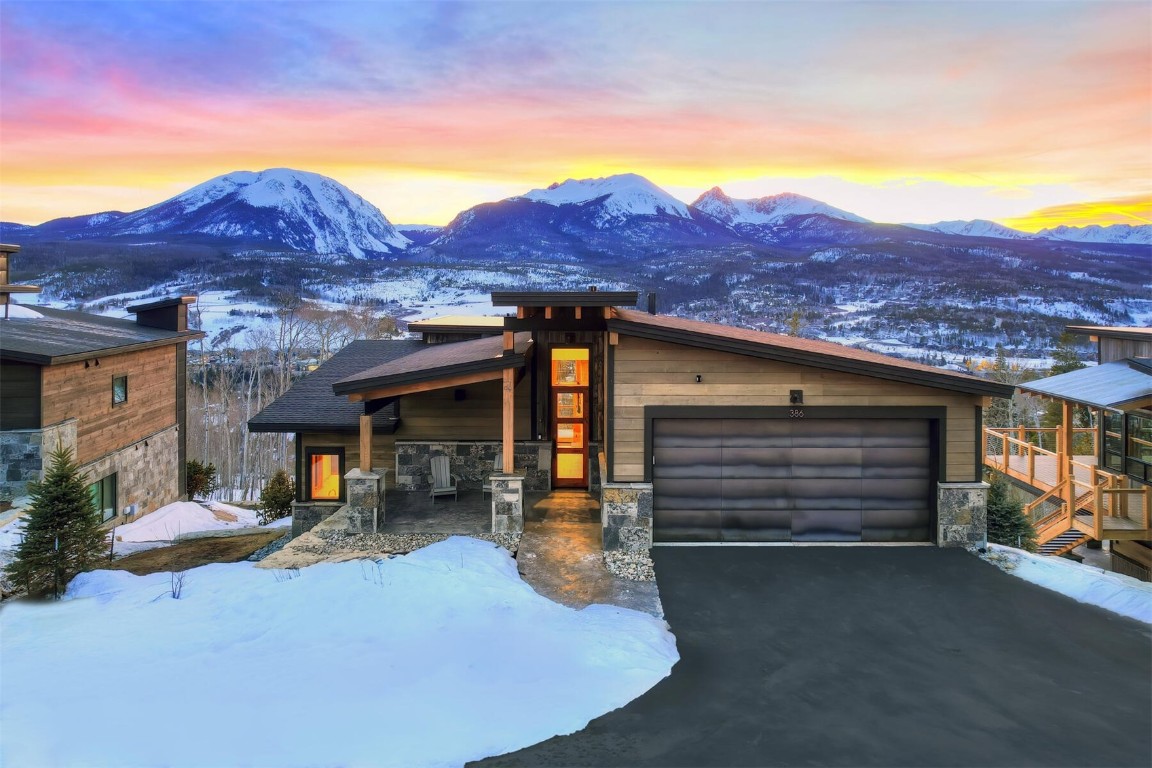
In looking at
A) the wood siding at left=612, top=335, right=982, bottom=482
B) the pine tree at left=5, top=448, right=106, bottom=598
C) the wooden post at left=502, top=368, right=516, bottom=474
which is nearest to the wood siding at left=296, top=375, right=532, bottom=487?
the wooden post at left=502, top=368, right=516, bottom=474

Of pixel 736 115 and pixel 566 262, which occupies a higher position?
pixel 566 262

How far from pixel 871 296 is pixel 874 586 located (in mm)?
102619

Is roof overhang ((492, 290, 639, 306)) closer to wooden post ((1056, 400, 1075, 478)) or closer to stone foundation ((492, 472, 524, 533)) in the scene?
stone foundation ((492, 472, 524, 533))

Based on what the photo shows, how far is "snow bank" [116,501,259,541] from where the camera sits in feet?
50.6

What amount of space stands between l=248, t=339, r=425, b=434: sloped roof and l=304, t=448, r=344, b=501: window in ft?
2.15

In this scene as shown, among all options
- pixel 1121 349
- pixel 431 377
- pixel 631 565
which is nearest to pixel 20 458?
pixel 431 377

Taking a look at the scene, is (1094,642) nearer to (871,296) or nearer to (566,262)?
(871,296)

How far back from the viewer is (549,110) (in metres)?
36.4

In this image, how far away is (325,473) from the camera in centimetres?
1341

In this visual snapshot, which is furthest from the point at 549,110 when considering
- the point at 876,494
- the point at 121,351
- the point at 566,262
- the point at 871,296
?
the point at 566,262

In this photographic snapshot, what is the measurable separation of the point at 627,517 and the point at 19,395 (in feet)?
40.9

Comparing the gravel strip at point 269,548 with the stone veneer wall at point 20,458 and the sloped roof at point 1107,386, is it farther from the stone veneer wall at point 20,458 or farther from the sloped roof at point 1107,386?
the sloped roof at point 1107,386

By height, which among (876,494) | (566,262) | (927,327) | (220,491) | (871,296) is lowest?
(220,491)

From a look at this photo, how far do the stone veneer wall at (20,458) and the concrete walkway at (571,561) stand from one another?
32.7 feet
